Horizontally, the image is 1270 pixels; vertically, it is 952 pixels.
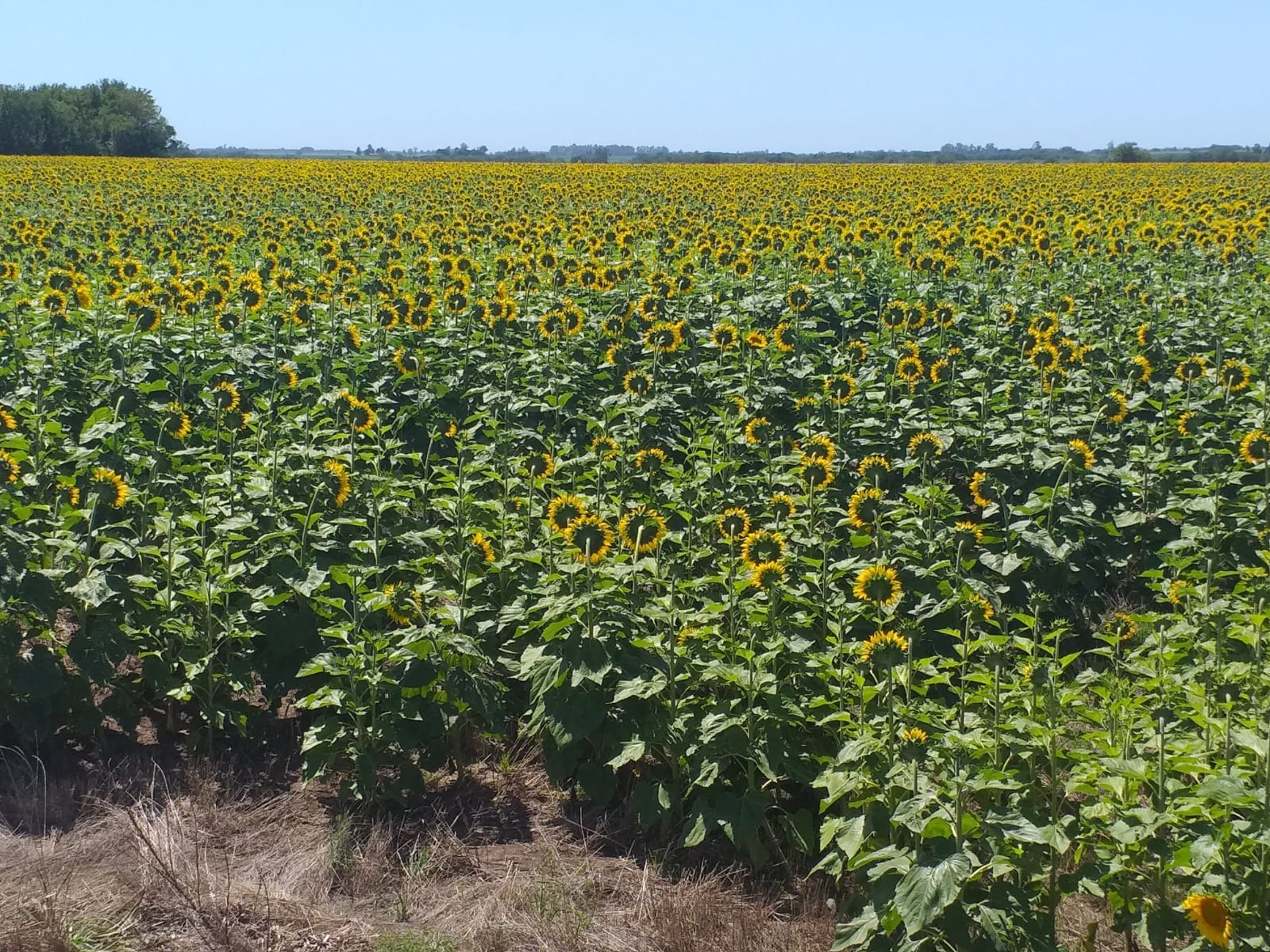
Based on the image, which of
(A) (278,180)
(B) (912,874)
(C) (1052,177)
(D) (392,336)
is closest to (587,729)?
(B) (912,874)

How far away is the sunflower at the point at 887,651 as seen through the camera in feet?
11.9

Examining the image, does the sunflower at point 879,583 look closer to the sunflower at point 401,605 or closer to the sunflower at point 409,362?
the sunflower at point 401,605

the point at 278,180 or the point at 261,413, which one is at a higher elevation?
the point at 278,180

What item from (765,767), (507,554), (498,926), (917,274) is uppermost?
(917,274)

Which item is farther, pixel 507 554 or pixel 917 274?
pixel 917 274

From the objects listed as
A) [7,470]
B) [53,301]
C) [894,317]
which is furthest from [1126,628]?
[53,301]

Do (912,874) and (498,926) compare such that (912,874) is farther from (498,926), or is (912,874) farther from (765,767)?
(498,926)

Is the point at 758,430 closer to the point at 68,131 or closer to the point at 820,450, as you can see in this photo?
the point at 820,450

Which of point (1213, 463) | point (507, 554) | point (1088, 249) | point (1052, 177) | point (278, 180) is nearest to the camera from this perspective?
point (507, 554)

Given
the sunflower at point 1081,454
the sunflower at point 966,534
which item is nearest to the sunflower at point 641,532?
the sunflower at point 966,534

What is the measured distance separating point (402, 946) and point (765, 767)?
4.00 ft

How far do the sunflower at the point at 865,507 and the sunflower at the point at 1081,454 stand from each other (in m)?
1.23

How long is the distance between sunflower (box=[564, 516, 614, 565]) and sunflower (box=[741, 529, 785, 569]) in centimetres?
53

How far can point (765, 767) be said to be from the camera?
392 cm
